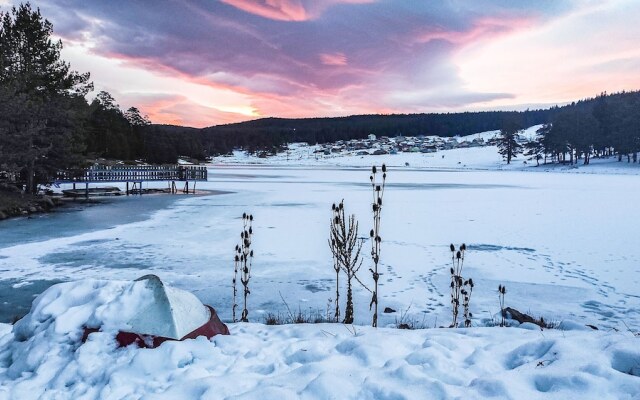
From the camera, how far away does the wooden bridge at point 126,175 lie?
25.0 meters

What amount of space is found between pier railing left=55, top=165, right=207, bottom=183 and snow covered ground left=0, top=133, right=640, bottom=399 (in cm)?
905

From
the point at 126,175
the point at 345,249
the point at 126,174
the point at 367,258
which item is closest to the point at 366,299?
the point at 345,249

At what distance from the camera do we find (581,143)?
3088 inches

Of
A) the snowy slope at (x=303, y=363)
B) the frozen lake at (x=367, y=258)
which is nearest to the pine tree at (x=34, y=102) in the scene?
the frozen lake at (x=367, y=258)

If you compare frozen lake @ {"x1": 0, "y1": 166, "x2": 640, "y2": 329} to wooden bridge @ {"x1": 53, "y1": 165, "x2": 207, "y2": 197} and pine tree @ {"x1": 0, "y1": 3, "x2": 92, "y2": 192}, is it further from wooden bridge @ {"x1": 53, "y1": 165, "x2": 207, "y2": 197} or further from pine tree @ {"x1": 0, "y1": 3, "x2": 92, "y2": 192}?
wooden bridge @ {"x1": 53, "y1": 165, "x2": 207, "y2": 197}

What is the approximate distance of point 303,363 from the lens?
4.03m

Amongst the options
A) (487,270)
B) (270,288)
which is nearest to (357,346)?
(270,288)

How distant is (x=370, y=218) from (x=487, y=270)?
7346mm

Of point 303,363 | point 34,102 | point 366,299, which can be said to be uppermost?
point 34,102

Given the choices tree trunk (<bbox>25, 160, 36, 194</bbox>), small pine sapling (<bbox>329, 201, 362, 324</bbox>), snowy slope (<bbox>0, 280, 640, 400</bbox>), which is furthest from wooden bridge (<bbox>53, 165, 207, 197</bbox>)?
snowy slope (<bbox>0, 280, 640, 400</bbox>)

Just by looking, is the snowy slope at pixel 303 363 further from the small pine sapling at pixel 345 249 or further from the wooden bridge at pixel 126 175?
the wooden bridge at pixel 126 175

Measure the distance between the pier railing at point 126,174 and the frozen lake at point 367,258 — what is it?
8.45 m

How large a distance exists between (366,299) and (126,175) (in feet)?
81.1

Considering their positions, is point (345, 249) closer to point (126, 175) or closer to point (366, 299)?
point (366, 299)
